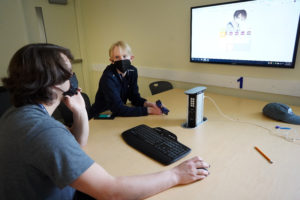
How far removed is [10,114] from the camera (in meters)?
0.77

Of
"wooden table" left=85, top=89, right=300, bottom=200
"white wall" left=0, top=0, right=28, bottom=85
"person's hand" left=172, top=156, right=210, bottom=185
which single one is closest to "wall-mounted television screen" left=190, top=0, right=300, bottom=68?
"wooden table" left=85, top=89, right=300, bottom=200

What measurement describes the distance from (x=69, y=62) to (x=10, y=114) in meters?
0.31

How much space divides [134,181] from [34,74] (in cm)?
55

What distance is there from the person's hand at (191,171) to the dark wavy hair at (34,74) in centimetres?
62

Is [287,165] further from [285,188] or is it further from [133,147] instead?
[133,147]

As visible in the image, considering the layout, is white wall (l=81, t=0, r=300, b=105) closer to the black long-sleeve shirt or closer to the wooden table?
the wooden table

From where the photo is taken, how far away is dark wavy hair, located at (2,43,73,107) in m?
0.77

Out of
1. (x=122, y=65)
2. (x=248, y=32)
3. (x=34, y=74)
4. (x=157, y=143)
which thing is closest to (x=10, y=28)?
(x=122, y=65)

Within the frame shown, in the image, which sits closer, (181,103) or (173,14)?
(181,103)

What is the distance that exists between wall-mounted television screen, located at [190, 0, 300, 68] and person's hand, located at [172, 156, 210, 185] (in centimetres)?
133

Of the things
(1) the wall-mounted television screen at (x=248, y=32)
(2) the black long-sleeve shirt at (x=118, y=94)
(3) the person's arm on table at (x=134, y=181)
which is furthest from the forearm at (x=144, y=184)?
(1) the wall-mounted television screen at (x=248, y=32)

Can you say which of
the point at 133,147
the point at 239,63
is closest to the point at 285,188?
the point at 133,147

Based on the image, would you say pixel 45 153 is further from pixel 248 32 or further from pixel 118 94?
pixel 248 32

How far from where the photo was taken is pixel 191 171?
0.88 metres
